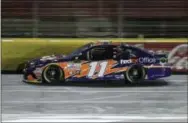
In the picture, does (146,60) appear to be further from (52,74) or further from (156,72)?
(52,74)

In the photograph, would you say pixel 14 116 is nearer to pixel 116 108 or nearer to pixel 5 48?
pixel 116 108

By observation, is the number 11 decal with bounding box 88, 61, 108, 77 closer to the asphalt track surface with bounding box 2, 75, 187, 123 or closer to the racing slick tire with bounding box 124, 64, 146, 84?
the asphalt track surface with bounding box 2, 75, 187, 123

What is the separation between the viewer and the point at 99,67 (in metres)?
17.2

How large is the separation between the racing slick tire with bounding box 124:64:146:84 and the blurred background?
5066 mm

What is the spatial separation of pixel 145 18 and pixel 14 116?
12.3 meters

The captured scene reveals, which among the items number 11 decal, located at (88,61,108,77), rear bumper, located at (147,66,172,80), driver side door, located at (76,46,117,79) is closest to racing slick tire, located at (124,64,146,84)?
rear bumper, located at (147,66,172,80)

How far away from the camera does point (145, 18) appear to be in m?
22.6

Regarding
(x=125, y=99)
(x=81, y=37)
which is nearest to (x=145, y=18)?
(x=81, y=37)

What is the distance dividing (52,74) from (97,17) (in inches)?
238

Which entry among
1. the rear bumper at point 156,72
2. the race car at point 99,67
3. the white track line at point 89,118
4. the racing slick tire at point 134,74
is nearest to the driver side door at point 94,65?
the race car at point 99,67

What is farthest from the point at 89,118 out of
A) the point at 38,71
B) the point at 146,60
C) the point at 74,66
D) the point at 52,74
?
the point at 146,60

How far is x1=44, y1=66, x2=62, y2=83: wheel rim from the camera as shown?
55.9 feet

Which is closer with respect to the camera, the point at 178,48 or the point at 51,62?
the point at 51,62

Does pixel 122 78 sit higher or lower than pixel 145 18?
lower
